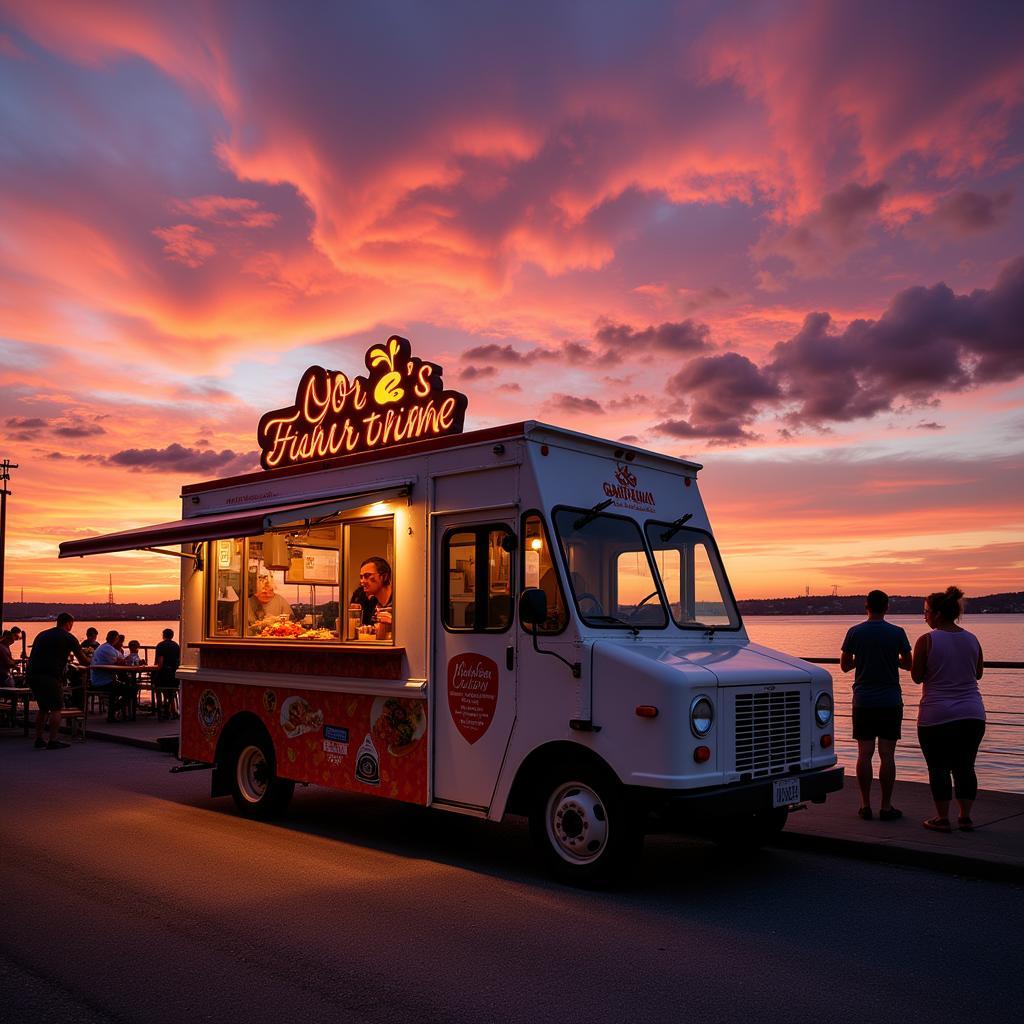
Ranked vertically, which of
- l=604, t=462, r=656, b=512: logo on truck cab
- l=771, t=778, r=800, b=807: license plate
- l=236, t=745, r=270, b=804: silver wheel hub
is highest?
l=604, t=462, r=656, b=512: logo on truck cab

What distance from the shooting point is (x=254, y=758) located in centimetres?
972

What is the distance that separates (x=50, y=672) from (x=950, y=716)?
12692mm

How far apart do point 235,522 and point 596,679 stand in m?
3.31

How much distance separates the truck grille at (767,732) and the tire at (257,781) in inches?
175

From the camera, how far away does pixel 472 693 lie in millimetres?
7605

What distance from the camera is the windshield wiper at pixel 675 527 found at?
322 inches

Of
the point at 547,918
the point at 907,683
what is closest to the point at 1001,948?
the point at 547,918

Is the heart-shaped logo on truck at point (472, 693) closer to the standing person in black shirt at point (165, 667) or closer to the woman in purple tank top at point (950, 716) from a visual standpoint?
the woman in purple tank top at point (950, 716)

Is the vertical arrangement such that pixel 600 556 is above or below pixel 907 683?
above

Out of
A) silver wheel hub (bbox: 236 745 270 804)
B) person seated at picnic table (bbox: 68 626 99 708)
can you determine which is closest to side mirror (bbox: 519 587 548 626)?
silver wheel hub (bbox: 236 745 270 804)

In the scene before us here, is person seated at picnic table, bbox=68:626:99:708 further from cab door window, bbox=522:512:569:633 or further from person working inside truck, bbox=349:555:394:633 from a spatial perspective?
cab door window, bbox=522:512:569:633

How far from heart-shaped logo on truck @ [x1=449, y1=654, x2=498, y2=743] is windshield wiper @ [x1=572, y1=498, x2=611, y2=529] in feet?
3.86

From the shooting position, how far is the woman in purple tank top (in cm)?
777

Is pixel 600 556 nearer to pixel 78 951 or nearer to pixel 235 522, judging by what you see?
pixel 235 522
